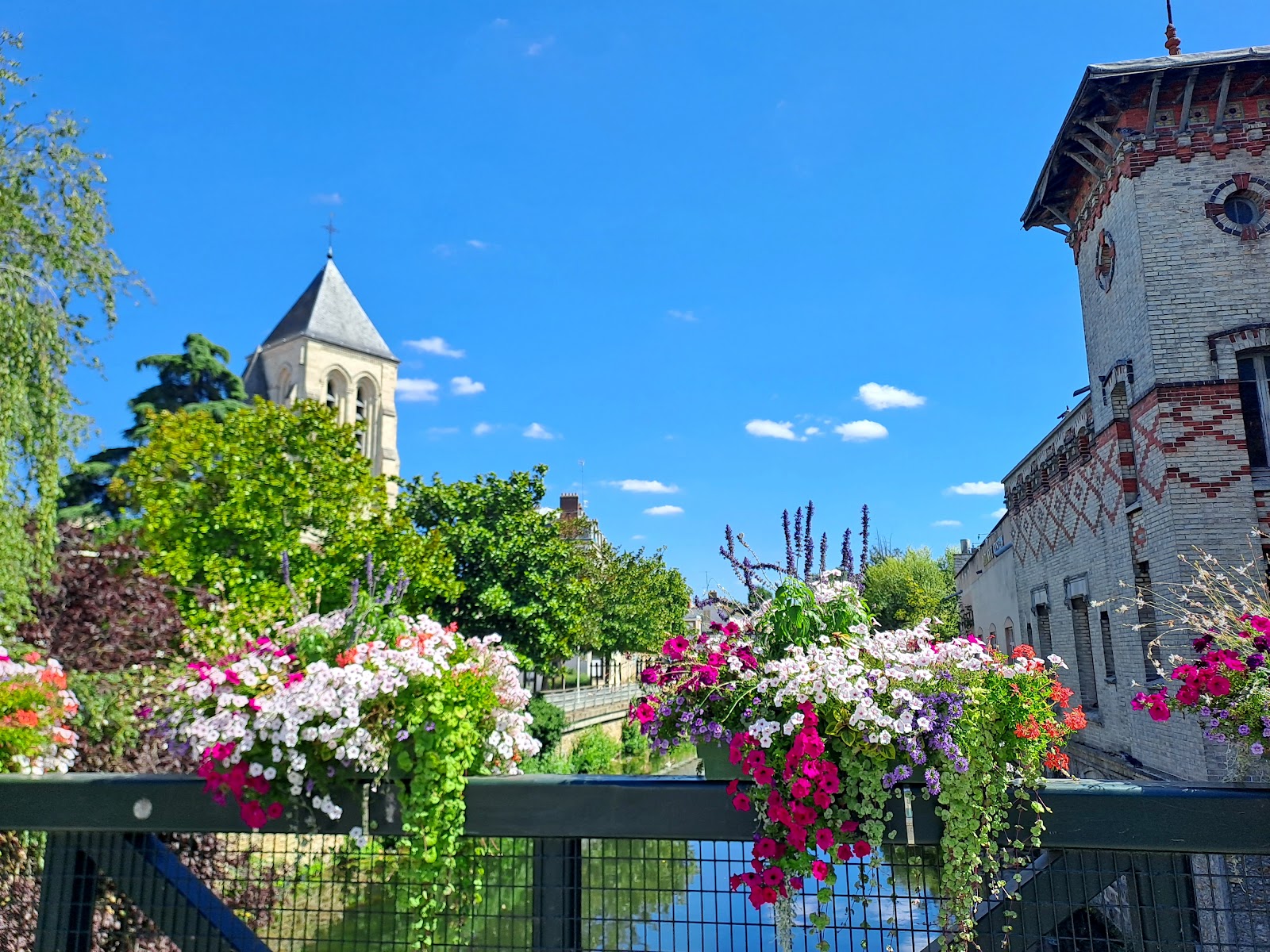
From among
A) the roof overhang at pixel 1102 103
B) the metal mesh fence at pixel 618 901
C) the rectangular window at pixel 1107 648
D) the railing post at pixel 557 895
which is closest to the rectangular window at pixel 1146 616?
the rectangular window at pixel 1107 648

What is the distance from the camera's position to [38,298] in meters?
6.30

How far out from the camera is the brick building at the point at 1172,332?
9680 mm

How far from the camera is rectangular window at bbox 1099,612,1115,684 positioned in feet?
39.4

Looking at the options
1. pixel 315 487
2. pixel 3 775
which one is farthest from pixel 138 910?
pixel 315 487

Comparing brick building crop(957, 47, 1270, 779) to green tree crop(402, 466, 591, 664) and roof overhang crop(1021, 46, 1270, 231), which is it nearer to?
roof overhang crop(1021, 46, 1270, 231)

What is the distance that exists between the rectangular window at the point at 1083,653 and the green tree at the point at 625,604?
19.9 m

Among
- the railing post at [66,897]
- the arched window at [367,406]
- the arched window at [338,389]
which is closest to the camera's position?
the railing post at [66,897]

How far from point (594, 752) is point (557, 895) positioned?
23.3 metres

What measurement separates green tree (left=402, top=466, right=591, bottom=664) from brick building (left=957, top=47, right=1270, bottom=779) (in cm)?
1386

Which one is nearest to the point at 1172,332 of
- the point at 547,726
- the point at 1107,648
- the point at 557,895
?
the point at 1107,648

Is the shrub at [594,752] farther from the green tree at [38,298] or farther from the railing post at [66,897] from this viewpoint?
the railing post at [66,897]

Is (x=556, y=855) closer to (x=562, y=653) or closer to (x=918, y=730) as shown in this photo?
(x=918, y=730)

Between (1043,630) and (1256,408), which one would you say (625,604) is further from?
(1256,408)

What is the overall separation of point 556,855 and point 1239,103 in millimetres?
A: 12281
